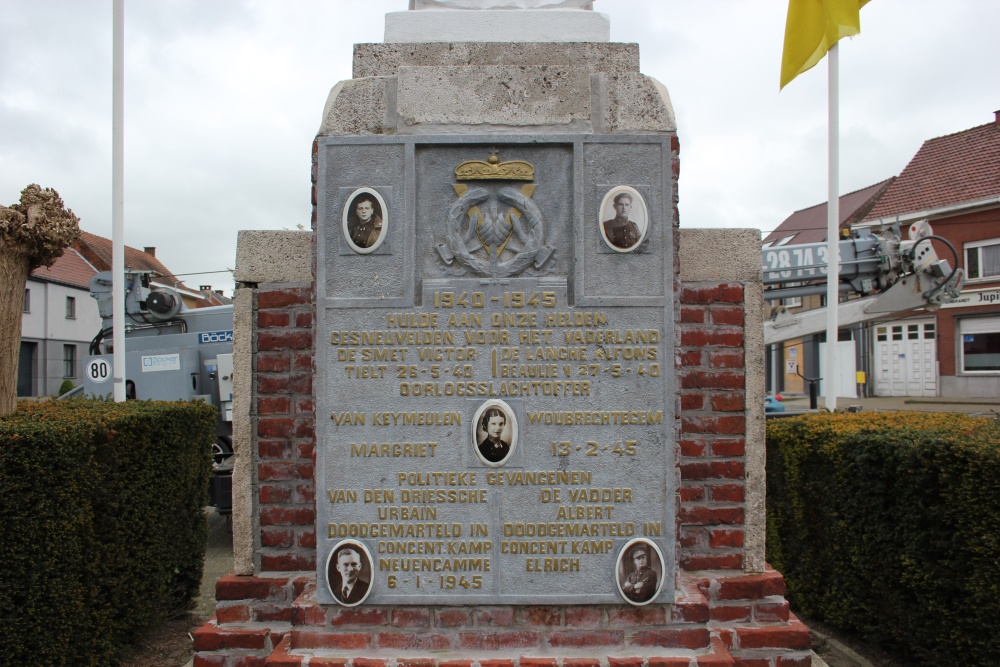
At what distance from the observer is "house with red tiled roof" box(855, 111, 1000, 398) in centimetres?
2230

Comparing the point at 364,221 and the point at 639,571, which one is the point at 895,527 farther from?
the point at 364,221

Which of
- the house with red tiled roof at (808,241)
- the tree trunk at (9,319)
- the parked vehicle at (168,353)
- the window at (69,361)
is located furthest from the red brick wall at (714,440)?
the window at (69,361)

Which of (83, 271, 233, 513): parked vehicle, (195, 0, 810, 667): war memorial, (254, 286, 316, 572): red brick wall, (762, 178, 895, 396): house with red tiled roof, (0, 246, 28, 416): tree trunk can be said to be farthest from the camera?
(762, 178, 895, 396): house with red tiled roof

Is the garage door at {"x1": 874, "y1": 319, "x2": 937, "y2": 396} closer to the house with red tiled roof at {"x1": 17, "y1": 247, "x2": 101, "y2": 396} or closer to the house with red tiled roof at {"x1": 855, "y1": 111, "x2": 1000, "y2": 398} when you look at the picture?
the house with red tiled roof at {"x1": 855, "y1": 111, "x2": 1000, "y2": 398}

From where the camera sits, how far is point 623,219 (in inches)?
110

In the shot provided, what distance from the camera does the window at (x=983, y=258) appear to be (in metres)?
22.3

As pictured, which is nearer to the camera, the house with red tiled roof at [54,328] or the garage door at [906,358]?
the garage door at [906,358]

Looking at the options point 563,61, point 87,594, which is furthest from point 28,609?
point 563,61

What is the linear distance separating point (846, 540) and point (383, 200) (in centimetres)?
337

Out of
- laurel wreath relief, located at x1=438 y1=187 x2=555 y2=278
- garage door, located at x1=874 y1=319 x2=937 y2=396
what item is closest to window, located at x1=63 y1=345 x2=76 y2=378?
laurel wreath relief, located at x1=438 y1=187 x2=555 y2=278

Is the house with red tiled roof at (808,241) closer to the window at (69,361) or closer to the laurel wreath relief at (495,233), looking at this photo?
the laurel wreath relief at (495,233)

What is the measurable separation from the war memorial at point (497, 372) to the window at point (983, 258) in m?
24.2

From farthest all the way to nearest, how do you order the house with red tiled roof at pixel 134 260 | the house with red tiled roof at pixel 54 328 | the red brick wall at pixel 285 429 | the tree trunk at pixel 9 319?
the house with red tiled roof at pixel 134 260 < the house with red tiled roof at pixel 54 328 < the tree trunk at pixel 9 319 < the red brick wall at pixel 285 429

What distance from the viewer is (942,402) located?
21.1 metres
